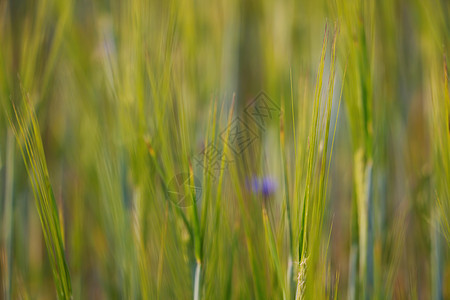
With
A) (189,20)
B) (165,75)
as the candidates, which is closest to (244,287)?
(165,75)

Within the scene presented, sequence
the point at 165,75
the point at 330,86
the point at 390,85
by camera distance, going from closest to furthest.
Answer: the point at 330,86 < the point at 165,75 < the point at 390,85

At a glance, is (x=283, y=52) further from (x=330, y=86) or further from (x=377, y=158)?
(x=330, y=86)

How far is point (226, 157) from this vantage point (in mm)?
421

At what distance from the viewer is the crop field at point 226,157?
401mm

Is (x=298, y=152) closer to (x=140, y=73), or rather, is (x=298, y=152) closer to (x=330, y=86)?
(x=330, y=86)

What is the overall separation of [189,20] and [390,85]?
29cm

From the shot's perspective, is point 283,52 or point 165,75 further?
point 283,52

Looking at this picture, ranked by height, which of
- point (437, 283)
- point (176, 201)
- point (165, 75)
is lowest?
point (437, 283)

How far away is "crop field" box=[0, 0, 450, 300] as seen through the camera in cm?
40

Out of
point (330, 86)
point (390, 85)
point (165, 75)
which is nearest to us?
point (330, 86)

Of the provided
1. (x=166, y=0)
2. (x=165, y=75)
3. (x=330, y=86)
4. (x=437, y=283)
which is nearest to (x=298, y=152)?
(x=330, y=86)

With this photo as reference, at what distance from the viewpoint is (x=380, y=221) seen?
556 mm

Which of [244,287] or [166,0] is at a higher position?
[166,0]

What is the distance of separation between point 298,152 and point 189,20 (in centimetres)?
34
